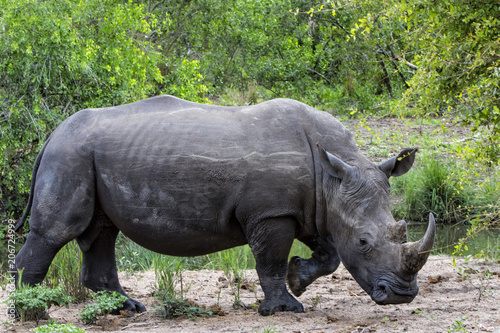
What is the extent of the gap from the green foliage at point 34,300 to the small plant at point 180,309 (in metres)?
0.76

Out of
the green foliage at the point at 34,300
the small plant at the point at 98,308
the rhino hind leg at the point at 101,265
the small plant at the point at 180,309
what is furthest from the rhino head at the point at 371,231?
the green foliage at the point at 34,300

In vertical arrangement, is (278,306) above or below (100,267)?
below

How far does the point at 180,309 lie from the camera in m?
5.27

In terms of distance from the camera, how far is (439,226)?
37.7ft

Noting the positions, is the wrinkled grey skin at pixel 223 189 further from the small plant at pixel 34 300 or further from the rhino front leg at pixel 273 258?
the small plant at pixel 34 300

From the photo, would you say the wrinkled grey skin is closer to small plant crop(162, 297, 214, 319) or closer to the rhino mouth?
the rhino mouth

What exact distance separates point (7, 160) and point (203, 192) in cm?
703

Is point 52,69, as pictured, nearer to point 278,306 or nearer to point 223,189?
point 223,189

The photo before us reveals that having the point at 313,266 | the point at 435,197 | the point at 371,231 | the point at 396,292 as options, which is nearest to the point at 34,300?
the point at 313,266

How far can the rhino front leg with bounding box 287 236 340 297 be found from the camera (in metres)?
5.48

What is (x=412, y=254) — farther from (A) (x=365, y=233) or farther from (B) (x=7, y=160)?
(B) (x=7, y=160)

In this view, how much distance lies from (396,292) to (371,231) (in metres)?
0.48

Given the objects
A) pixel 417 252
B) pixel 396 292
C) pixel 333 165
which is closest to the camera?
pixel 417 252

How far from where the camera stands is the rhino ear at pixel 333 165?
5059mm
